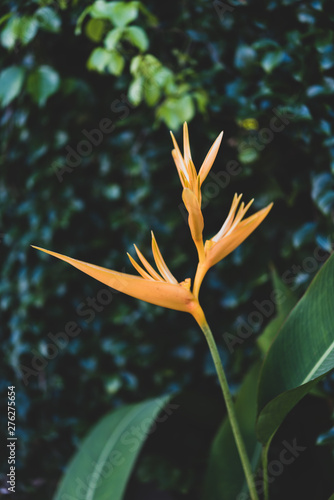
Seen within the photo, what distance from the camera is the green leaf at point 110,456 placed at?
89cm

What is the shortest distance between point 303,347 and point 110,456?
49 cm

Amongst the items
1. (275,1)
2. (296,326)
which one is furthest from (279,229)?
(275,1)

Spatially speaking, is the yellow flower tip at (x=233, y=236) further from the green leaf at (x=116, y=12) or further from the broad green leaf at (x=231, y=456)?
the green leaf at (x=116, y=12)

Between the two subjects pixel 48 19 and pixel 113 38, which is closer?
pixel 113 38

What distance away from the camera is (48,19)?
117 cm

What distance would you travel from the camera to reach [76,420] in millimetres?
1392

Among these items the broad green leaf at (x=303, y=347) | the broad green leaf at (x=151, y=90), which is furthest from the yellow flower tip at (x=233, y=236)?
the broad green leaf at (x=151, y=90)

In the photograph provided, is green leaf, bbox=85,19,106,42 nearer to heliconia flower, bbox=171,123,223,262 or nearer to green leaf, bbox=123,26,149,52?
green leaf, bbox=123,26,149,52

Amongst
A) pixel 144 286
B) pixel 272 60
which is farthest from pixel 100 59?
pixel 144 286

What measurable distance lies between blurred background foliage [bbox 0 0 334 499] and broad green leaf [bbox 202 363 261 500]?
0.22 metres

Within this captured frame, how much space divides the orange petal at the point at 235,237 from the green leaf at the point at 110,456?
1.67ft

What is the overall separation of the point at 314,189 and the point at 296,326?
363 mm

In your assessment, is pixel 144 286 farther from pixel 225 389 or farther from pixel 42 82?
pixel 42 82

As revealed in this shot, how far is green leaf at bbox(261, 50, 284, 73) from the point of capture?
991 mm
